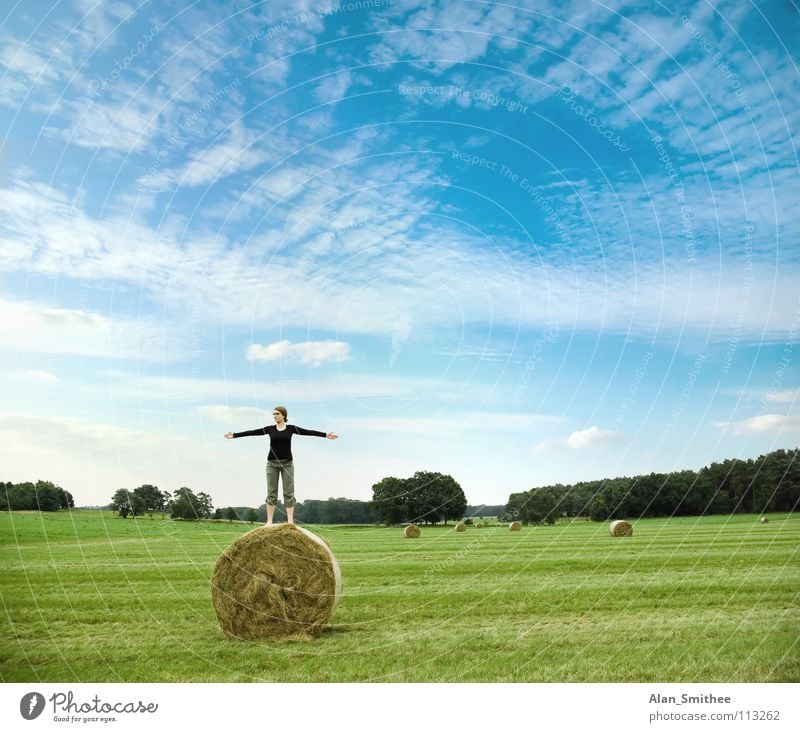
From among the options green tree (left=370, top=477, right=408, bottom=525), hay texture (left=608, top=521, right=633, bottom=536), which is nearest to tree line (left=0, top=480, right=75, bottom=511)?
green tree (left=370, top=477, right=408, bottom=525)

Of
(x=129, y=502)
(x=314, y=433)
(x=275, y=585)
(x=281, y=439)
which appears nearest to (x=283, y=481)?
(x=281, y=439)

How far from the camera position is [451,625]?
10664mm

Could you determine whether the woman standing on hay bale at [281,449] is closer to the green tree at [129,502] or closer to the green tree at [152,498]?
the green tree at [152,498]

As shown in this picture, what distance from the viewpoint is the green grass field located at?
8648 millimetres

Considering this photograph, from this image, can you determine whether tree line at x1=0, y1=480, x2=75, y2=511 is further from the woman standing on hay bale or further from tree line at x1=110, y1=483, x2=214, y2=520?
the woman standing on hay bale

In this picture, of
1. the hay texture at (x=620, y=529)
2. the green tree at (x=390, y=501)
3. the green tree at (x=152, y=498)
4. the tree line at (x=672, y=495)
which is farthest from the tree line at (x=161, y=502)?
the tree line at (x=672, y=495)

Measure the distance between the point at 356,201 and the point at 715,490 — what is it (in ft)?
96.4

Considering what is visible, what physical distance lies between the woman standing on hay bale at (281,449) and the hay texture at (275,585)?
27.7 inches

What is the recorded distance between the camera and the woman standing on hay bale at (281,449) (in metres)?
10.0

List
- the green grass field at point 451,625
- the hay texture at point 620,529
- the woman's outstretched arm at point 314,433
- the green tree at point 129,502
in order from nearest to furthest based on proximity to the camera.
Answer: the green grass field at point 451,625 → the woman's outstretched arm at point 314,433 → the green tree at point 129,502 → the hay texture at point 620,529

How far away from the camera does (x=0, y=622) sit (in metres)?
11.4

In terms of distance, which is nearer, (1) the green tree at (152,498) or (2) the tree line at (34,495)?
(1) the green tree at (152,498)
